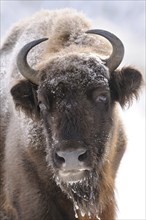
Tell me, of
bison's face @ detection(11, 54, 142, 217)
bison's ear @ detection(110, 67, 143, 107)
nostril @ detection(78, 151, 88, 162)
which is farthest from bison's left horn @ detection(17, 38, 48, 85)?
nostril @ detection(78, 151, 88, 162)

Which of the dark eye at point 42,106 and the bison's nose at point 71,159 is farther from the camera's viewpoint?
the dark eye at point 42,106

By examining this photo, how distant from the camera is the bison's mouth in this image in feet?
29.0

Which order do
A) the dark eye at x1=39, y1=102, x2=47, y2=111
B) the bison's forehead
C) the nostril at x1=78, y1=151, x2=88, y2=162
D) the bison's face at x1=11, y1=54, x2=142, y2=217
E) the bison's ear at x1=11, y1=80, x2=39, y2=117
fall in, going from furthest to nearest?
the bison's ear at x1=11, y1=80, x2=39, y2=117, the dark eye at x1=39, y1=102, x2=47, y2=111, the bison's forehead, the bison's face at x1=11, y1=54, x2=142, y2=217, the nostril at x1=78, y1=151, x2=88, y2=162

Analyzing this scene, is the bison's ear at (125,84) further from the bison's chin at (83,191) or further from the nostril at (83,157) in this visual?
the nostril at (83,157)

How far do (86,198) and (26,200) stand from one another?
101 cm

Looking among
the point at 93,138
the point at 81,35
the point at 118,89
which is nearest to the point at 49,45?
the point at 81,35

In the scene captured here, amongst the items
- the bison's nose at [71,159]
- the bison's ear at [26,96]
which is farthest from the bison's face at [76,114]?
the bison's ear at [26,96]

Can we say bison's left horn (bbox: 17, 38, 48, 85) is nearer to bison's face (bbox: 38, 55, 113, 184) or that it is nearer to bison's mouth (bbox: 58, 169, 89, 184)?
bison's face (bbox: 38, 55, 113, 184)

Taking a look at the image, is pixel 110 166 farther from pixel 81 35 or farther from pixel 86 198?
pixel 81 35

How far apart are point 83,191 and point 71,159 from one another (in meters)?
1.32

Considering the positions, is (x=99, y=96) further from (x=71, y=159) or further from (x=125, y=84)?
(x=71, y=159)

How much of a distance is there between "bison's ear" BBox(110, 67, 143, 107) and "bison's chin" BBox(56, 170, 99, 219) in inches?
45.8

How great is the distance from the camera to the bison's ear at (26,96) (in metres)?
9.91

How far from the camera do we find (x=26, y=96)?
9969 millimetres
